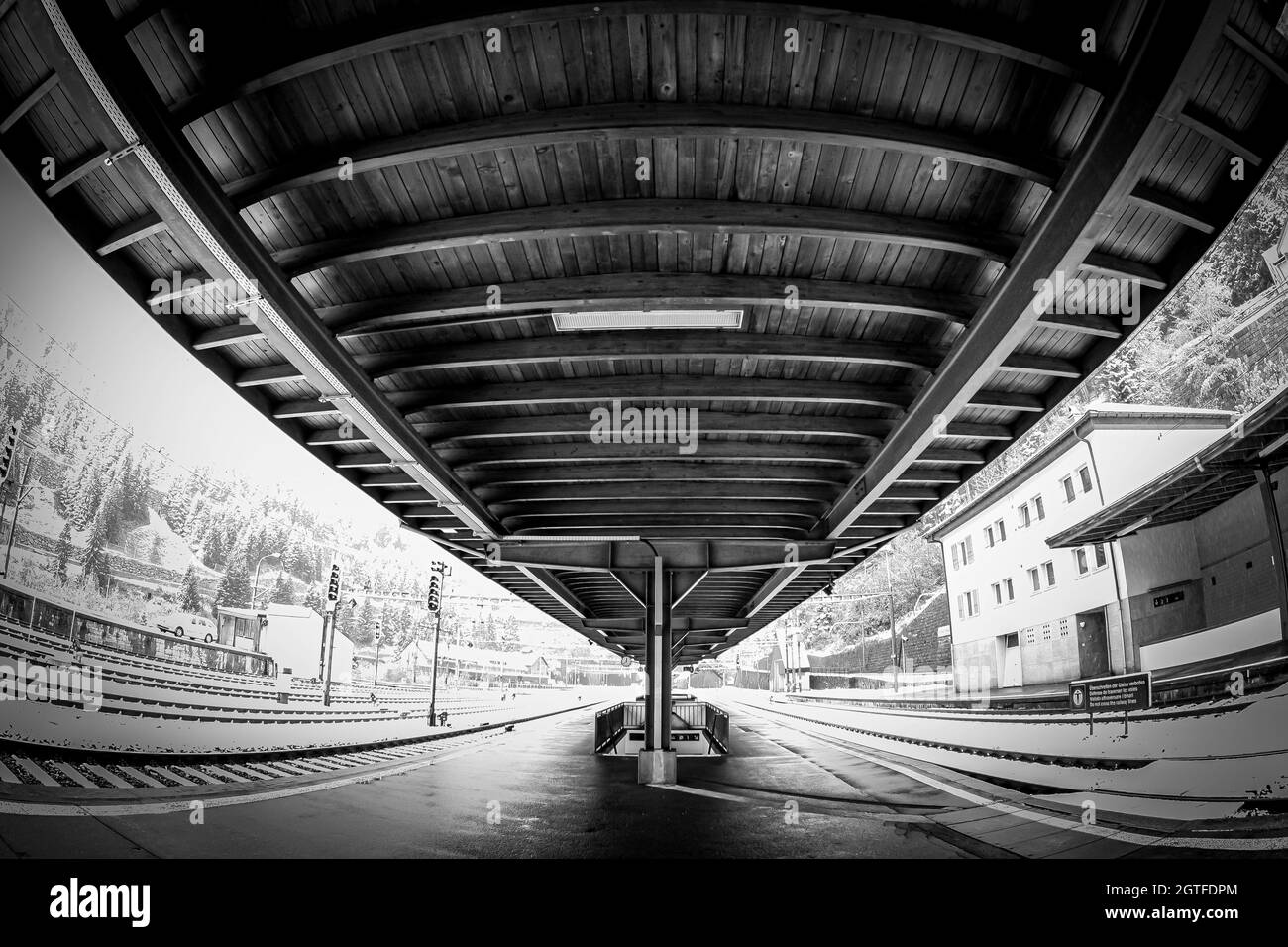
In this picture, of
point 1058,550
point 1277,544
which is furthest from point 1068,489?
point 1277,544

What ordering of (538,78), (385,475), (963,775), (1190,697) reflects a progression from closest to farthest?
(538,78) → (1190,697) → (385,475) → (963,775)

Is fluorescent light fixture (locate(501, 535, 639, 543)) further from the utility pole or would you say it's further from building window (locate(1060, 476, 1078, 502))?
building window (locate(1060, 476, 1078, 502))

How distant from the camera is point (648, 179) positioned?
559cm

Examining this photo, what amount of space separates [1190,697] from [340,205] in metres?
13.1

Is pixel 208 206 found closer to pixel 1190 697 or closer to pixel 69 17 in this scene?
pixel 69 17

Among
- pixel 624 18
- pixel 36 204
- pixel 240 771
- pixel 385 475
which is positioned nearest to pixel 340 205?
pixel 36 204

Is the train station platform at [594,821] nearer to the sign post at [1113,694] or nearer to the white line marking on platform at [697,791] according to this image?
the white line marking on platform at [697,791]

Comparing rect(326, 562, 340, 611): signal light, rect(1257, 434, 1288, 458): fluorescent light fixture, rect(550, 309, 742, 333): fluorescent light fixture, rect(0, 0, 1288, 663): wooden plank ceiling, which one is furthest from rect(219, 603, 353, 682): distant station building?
rect(1257, 434, 1288, 458): fluorescent light fixture

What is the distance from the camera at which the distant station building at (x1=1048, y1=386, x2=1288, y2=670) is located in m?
8.00

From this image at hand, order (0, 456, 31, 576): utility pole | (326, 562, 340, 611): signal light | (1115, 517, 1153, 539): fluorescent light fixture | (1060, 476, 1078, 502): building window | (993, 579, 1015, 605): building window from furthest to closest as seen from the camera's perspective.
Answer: (326, 562, 340, 611): signal light < (993, 579, 1015, 605): building window < (1060, 476, 1078, 502): building window < (1115, 517, 1153, 539): fluorescent light fixture < (0, 456, 31, 576): utility pole

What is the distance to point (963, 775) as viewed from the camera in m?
14.8

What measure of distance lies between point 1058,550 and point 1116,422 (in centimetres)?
306

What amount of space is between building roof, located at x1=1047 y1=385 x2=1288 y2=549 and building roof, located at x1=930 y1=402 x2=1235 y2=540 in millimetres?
641

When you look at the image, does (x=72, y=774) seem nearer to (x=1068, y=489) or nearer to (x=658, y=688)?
(x=658, y=688)
